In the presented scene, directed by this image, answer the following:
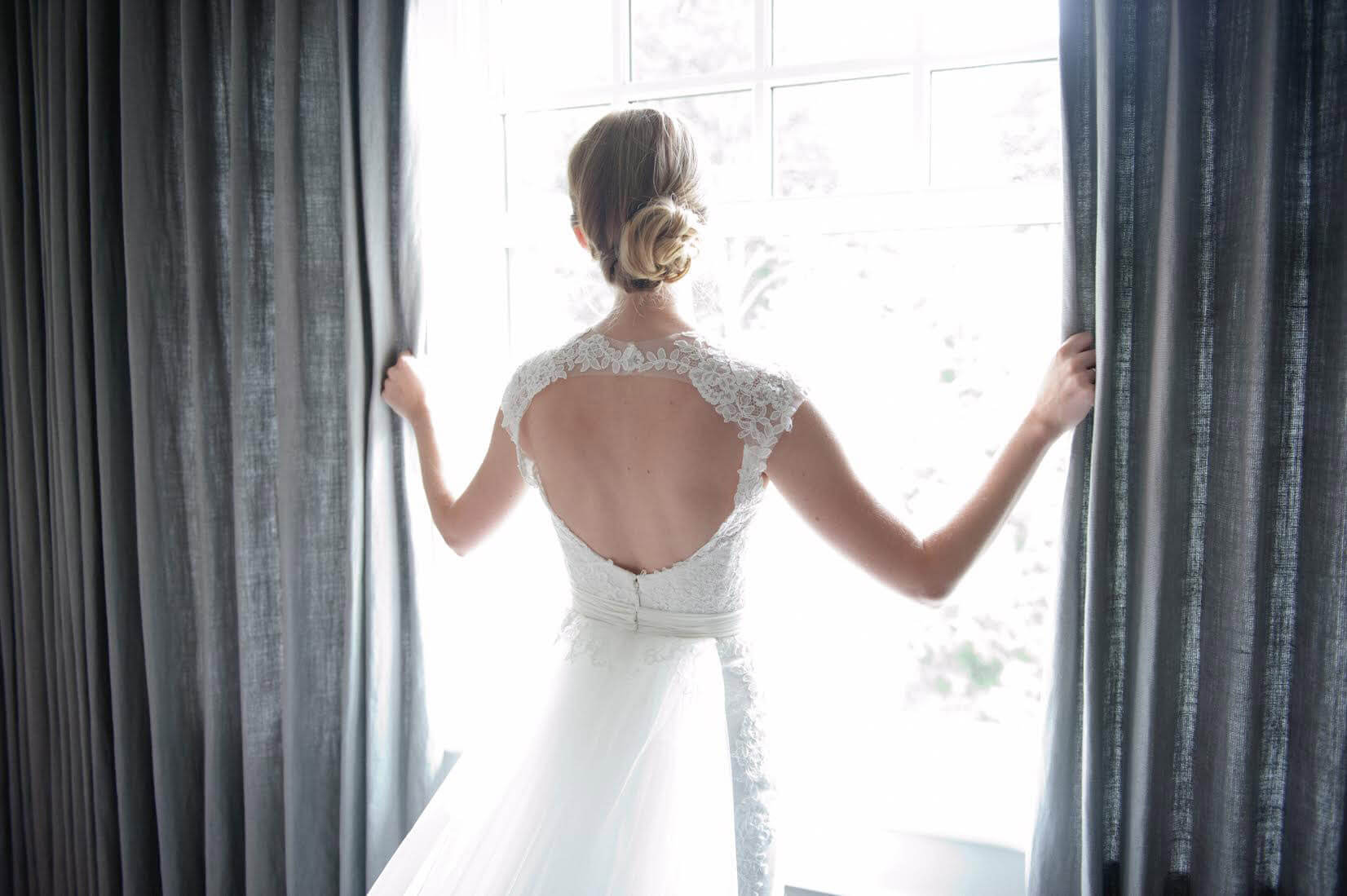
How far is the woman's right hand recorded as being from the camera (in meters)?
1.07

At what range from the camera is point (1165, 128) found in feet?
3.38

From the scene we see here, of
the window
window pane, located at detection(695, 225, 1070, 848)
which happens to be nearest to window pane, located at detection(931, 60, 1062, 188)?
the window

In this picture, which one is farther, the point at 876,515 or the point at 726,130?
the point at 726,130

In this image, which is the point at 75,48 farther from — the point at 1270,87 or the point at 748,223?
the point at 1270,87

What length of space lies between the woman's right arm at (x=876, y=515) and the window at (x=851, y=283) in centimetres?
42

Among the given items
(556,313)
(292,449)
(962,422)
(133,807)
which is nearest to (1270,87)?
(962,422)

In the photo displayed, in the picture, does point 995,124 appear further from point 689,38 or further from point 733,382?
point 733,382

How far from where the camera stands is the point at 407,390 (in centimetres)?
138

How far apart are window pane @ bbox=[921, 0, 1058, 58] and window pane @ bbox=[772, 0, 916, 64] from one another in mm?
43

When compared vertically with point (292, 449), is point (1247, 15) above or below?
above

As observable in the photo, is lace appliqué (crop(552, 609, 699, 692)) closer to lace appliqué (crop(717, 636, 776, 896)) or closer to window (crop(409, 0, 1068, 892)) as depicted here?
lace appliqué (crop(717, 636, 776, 896))

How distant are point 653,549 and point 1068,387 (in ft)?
2.00

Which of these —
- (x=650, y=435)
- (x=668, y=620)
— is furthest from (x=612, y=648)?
(x=650, y=435)

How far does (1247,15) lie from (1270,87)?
0.37ft
